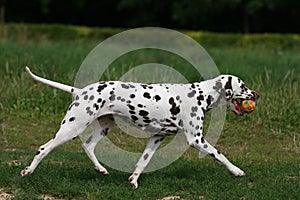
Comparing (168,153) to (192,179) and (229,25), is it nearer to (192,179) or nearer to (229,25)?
(192,179)

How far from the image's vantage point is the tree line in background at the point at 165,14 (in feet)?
119

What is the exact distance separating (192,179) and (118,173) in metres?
0.91

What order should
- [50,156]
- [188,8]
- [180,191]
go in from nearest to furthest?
1. [180,191]
2. [50,156]
3. [188,8]

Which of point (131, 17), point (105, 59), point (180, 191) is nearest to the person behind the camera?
point (180, 191)

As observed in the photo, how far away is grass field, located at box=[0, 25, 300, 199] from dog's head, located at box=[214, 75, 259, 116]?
0.83m

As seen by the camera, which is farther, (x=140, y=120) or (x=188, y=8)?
(x=188, y=8)

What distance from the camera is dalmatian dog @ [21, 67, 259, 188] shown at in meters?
7.81

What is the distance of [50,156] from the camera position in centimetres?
958

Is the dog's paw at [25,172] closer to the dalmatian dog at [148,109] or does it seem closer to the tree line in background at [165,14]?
the dalmatian dog at [148,109]

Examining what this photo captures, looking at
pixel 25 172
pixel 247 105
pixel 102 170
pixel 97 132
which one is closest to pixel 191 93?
pixel 247 105

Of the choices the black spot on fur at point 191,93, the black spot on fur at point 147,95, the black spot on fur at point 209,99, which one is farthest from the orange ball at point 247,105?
the black spot on fur at point 147,95

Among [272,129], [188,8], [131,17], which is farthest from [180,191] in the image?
[131,17]

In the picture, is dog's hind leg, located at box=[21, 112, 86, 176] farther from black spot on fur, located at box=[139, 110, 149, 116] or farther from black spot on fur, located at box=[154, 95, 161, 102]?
black spot on fur, located at box=[154, 95, 161, 102]

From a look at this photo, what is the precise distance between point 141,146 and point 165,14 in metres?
29.1
